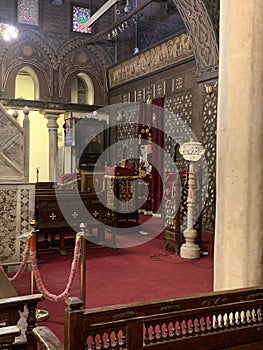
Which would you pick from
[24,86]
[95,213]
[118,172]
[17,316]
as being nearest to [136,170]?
[118,172]

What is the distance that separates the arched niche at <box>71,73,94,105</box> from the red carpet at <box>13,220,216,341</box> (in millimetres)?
8638

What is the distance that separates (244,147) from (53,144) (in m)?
12.5

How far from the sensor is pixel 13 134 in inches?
225

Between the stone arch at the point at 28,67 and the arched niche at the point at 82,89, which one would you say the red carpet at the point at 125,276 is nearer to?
the stone arch at the point at 28,67

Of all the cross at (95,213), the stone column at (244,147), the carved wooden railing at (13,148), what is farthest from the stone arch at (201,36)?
the stone column at (244,147)

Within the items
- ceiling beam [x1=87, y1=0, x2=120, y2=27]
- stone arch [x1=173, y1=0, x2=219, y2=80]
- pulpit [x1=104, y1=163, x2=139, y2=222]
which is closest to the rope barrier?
pulpit [x1=104, y1=163, x2=139, y2=222]

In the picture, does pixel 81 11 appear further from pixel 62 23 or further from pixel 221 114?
pixel 221 114

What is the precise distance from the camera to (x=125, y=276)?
18.4 ft

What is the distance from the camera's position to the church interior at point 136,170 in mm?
2158

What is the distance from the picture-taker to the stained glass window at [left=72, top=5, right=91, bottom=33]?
14.6 metres

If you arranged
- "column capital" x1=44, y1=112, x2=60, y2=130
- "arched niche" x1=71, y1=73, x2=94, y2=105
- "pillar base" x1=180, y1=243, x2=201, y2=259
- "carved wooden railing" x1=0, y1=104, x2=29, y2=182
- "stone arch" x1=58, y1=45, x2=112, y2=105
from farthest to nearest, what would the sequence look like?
"arched niche" x1=71, y1=73, x2=94, y2=105 → "column capital" x1=44, y1=112, x2=60, y2=130 → "stone arch" x1=58, y1=45, x2=112, y2=105 → "pillar base" x1=180, y1=243, x2=201, y2=259 → "carved wooden railing" x1=0, y1=104, x2=29, y2=182

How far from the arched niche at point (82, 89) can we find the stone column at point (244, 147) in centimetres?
1239

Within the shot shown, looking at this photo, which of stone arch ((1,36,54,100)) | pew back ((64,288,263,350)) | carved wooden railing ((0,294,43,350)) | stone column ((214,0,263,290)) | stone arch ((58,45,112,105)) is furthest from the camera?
stone arch ((58,45,112,105))

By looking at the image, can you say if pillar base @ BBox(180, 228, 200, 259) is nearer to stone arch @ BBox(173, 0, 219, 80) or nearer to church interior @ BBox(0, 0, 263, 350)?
church interior @ BBox(0, 0, 263, 350)
